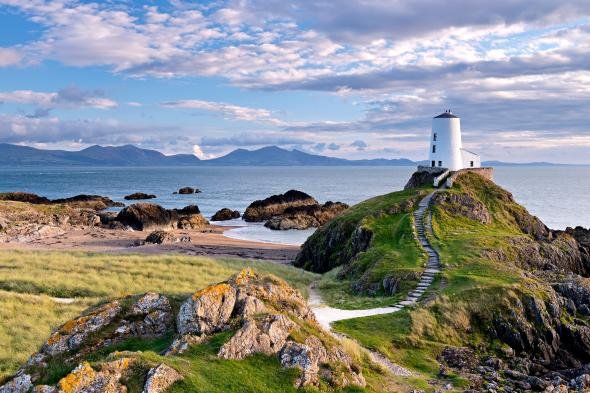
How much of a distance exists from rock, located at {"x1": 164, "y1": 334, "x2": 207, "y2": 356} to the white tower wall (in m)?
58.8

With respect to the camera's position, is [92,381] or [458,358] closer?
[92,381]

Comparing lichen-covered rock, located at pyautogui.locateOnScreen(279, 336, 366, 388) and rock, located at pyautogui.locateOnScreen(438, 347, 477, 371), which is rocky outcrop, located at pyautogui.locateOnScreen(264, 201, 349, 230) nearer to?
rock, located at pyautogui.locateOnScreen(438, 347, 477, 371)

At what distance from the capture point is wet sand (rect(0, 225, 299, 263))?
68.3m

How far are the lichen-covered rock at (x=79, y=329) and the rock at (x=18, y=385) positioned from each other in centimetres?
204

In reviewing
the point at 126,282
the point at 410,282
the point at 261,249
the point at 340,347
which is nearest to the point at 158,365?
the point at 340,347

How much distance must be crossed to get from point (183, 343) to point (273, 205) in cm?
10324

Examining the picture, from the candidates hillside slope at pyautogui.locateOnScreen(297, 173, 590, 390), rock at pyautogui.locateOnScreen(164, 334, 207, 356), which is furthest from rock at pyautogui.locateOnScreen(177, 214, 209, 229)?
rock at pyautogui.locateOnScreen(164, 334, 207, 356)

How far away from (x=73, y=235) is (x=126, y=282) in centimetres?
5067

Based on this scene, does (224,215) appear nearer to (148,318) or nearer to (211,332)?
(148,318)

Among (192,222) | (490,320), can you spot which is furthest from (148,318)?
(192,222)

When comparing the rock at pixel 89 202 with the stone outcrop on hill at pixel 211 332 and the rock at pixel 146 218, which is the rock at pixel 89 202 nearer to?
the rock at pixel 146 218

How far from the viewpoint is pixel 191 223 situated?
102062 millimetres

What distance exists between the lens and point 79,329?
59.4 ft

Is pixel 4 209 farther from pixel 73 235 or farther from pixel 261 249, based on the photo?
pixel 261 249
